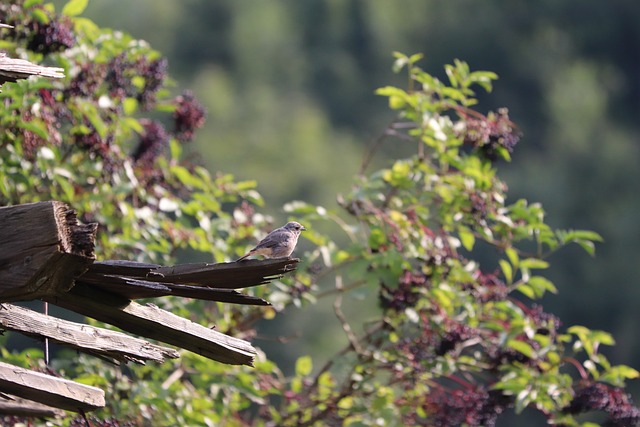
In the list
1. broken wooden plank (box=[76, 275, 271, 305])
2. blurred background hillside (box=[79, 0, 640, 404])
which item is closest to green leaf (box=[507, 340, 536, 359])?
broken wooden plank (box=[76, 275, 271, 305])

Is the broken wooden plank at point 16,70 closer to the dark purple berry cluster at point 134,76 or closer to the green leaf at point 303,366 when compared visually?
the dark purple berry cluster at point 134,76

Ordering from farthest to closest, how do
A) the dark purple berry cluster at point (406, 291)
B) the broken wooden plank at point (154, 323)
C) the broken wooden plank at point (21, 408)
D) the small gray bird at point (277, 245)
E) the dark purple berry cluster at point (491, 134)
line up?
the dark purple berry cluster at point (491, 134), the dark purple berry cluster at point (406, 291), the small gray bird at point (277, 245), the broken wooden plank at point (21, 408), the broken wooden plank at point (154, 323)

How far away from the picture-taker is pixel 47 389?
2.76 metres

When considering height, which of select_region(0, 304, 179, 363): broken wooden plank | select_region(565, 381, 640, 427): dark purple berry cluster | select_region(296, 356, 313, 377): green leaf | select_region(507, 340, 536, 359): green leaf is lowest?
select_region(296, 356, 313, 377): green leaf

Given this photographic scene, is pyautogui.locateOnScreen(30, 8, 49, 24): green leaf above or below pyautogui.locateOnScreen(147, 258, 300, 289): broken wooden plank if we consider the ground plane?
above

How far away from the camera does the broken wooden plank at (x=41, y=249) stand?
208cm

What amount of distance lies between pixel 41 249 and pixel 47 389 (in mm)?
758

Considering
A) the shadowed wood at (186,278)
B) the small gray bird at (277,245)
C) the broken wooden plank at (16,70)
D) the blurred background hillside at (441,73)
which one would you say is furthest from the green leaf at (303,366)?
the blurred background hillside at (441,73)

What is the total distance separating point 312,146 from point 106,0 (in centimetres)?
634

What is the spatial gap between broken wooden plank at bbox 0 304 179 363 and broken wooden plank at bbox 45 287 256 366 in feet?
0.39

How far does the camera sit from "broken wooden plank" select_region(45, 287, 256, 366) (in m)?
2.47

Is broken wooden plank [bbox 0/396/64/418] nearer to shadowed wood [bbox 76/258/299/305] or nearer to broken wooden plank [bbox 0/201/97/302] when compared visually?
shadowed wood [bbox 76/258/299/305]

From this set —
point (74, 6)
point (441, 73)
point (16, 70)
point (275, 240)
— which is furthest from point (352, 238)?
point (441, 73)

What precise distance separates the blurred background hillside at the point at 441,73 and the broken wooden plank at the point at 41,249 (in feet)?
56.9
